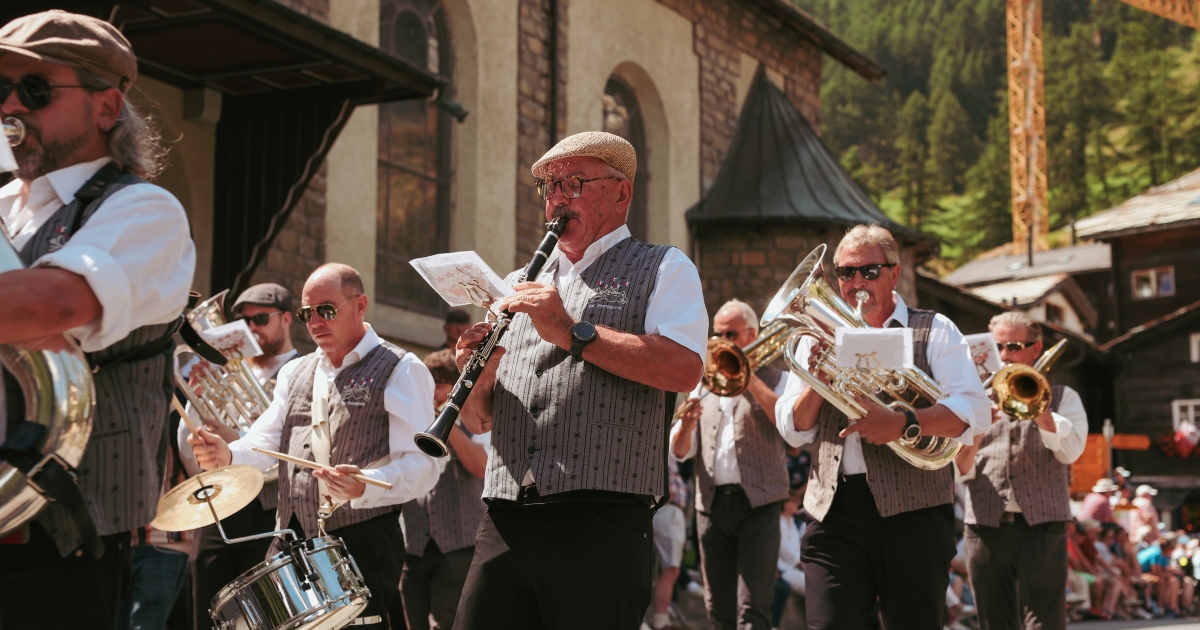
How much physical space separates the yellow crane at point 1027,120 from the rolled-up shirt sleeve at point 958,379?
6853 centimetres

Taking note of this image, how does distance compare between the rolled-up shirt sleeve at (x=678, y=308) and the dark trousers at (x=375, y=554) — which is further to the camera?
the dark trousers at (x=375, y=554)

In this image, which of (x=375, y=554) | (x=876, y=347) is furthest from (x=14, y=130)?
(x=876, y=347)

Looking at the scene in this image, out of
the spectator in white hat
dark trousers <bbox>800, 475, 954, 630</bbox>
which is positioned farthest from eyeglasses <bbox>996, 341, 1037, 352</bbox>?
the spectator in white hat

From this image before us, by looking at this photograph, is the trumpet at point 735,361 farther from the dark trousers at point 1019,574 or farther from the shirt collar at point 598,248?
the shirt collar at point 598,248

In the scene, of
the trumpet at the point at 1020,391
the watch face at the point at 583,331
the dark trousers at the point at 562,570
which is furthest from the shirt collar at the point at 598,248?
the trumpet at the point at 1020,391

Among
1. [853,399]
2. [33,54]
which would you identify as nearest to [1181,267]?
[853,399]

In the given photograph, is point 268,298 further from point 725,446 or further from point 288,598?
point 725,446

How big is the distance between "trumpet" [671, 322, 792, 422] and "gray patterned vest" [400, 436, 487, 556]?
1.24m

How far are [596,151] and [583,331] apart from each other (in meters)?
0.67

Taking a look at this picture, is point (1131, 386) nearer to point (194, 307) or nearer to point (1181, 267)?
point (1181, 267)

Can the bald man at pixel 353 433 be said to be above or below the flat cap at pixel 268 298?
below

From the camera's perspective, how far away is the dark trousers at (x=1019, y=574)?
296 inches

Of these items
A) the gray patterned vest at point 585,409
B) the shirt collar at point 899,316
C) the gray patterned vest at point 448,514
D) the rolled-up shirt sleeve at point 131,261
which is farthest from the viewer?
the gray patterned vest at point 448,514

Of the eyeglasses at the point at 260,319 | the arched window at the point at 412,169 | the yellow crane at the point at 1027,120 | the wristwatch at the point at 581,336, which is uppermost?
the yellow crane at the point at 1027,120
